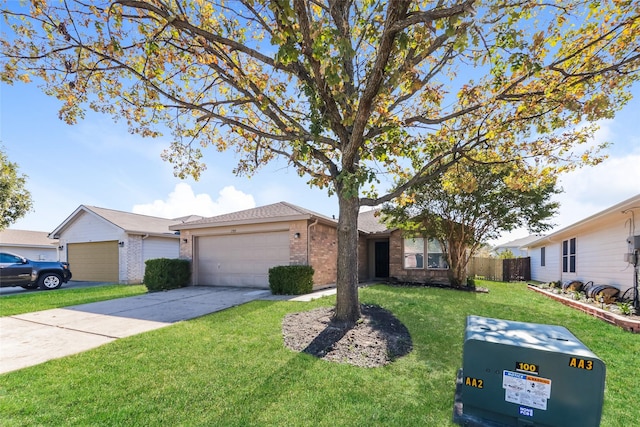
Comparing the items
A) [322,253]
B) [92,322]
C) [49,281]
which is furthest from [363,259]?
[49,281]

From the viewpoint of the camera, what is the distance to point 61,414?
2951 mm

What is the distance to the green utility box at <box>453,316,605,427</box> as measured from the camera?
1.92m

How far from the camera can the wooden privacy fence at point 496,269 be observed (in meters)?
18.6

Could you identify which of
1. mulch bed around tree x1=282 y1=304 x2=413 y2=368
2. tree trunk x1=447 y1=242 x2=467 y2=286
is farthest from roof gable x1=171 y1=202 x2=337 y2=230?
tree trunk x1=447 y1=242 x2=467 y2=286

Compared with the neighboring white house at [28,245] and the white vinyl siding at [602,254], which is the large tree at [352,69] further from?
the neighboring white house at [28,245]

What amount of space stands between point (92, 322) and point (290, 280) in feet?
16.9

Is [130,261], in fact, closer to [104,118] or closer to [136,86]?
[104,118]

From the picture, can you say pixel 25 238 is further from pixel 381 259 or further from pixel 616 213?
pixel 616 213

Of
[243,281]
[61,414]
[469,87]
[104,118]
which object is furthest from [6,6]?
[243,281]

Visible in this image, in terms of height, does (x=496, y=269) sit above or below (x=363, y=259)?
below

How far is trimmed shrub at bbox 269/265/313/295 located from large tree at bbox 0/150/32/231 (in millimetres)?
18291

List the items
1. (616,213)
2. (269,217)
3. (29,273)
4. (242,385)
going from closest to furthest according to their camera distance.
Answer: (242,385) < (616,213) < (269,217) < (29,273)

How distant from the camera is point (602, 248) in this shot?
10.6 metres

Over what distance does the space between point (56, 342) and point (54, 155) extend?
294 inches
